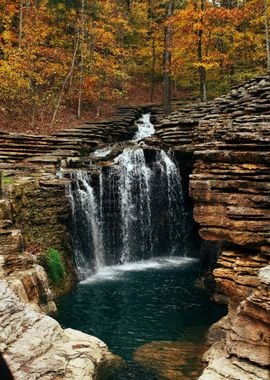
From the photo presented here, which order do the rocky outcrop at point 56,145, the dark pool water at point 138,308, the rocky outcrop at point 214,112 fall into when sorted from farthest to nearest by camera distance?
1. the rocky outcrop at point 56,145
2. the rocky outcrop at point 214,112
3. the dark pool water at point 138,308

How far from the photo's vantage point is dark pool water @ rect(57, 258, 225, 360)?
1307cm

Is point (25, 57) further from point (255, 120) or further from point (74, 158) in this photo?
point (255, 120)

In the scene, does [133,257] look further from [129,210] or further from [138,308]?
[138,308]

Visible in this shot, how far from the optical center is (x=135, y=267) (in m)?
20.7

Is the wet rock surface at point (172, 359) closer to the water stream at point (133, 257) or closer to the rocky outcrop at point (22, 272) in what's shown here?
the water stream at point (133, 257)

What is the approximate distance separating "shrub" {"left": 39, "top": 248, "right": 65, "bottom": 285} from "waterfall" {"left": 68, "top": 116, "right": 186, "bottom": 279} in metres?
2.90

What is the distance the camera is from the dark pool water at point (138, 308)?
13070 mm

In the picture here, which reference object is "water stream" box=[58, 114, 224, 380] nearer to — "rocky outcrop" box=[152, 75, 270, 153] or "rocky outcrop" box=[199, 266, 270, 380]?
"rocky outcrop" box=[152, 75, 270, 153]

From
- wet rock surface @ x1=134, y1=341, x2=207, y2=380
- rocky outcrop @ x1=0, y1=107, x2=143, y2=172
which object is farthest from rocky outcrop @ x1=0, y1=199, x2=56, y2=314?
rocky outcrop @ x1=0, y1=107, x2=143, y2=172

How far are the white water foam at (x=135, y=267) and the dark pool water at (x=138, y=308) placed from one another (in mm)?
50

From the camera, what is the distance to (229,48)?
33125mm

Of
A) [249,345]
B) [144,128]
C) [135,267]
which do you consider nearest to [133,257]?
[135,267]

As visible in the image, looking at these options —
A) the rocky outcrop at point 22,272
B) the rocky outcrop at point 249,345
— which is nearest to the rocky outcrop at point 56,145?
the rocky outcrop at point 22,272

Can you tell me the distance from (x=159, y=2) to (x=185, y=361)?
4031 centimetres
